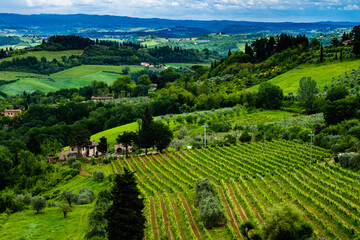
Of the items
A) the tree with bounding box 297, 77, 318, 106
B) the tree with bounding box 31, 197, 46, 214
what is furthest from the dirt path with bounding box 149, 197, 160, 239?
the tree with bounding box 297, 77, 318, 106

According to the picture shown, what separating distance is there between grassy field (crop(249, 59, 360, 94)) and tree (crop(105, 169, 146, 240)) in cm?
7474

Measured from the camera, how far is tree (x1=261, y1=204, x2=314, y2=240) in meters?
26.7

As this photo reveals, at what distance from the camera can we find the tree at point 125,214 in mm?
29938

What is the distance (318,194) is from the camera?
1442 inches

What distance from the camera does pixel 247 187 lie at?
40750 millimetres

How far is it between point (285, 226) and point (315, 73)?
8393 cm

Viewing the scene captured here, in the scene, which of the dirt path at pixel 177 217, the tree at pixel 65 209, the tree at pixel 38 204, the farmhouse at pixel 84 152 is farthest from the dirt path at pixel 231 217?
the farmhouse at pixel 84 152

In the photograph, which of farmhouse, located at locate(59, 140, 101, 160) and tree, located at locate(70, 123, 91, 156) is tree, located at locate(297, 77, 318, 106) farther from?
tree, located at locate(70, 123, 91, 156)

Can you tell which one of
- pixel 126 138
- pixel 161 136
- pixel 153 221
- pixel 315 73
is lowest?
pixel 153 221

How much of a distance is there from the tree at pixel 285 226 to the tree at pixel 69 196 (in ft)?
78.0

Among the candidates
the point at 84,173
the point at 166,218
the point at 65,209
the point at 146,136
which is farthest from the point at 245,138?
the point at 65,209

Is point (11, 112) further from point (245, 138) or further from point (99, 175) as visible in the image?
point (245, 138)

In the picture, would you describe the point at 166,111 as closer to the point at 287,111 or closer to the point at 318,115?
the point at 287,111

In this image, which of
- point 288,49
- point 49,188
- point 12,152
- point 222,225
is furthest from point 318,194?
point 288,49
